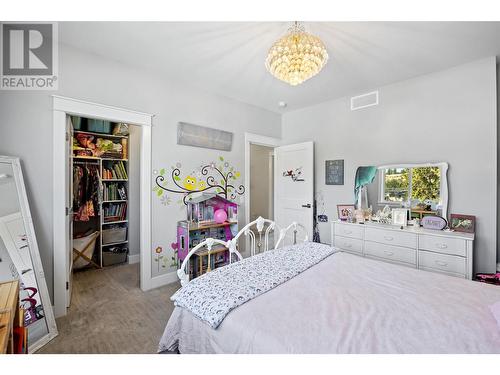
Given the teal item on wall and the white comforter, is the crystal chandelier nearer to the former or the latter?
the white comforter

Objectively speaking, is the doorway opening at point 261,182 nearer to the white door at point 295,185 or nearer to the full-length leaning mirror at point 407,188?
the white door at point 295,185

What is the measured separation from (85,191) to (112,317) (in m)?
1.93

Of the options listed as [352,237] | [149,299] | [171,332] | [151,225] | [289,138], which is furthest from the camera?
[289,138]

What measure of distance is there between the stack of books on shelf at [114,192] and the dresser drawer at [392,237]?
3.58 metres

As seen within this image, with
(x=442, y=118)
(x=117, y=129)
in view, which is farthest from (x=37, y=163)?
(x=442, y=118)

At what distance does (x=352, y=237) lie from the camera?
2928 mm

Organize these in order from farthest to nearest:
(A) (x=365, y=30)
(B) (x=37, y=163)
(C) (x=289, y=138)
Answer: (C) (x=289, y=138) < (B) (x=37, y=163) < (A) (x=365, y=30)

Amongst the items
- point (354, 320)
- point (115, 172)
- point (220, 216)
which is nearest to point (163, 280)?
point (220, 216)

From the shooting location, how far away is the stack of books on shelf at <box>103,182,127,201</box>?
11.4ft

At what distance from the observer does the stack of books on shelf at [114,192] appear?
3.46m

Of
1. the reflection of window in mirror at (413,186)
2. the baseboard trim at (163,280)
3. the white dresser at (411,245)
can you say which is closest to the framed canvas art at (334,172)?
the reflection of window in mirror at (413,186)

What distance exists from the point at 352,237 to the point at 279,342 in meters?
2.32
